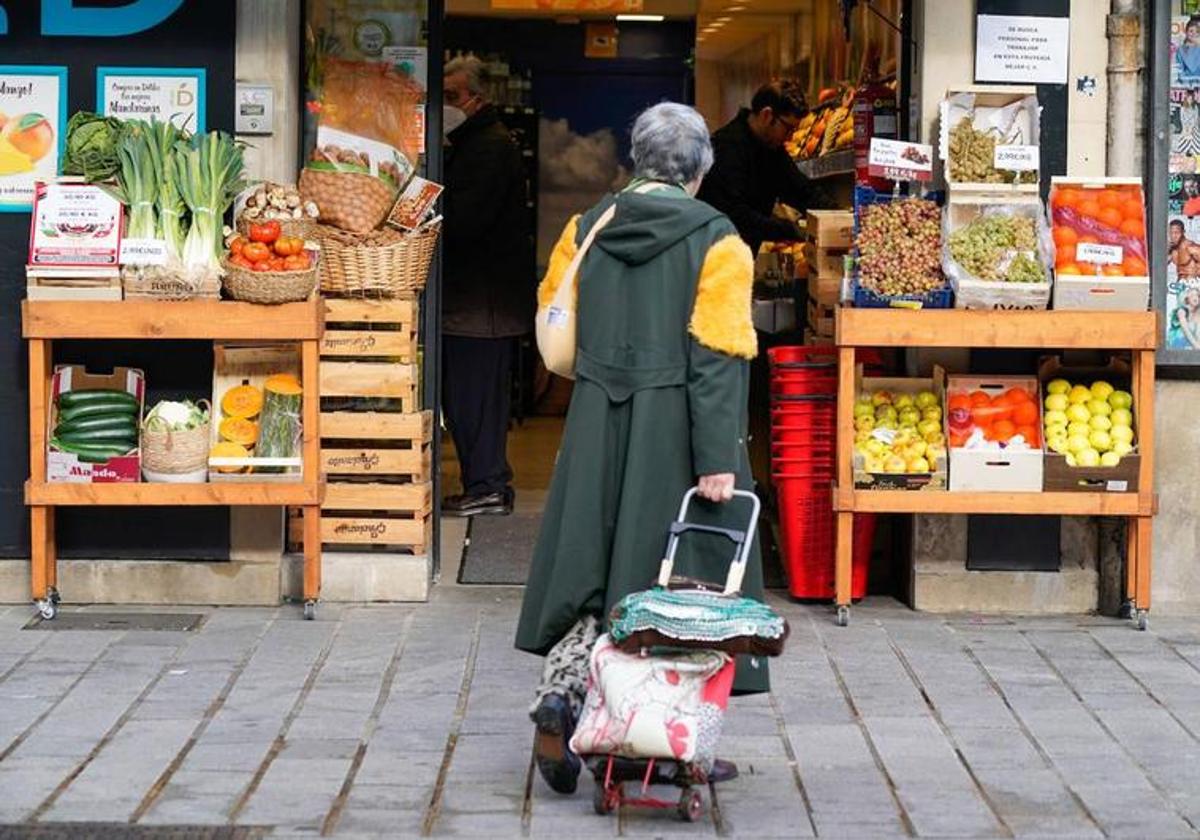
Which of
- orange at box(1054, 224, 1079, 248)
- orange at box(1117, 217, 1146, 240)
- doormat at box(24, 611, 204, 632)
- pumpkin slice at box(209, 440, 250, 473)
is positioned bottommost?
doormat at box(24, 611, 204, 632)

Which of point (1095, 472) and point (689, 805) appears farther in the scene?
point (1095, 472)

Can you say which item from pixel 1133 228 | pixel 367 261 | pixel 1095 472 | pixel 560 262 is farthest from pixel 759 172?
pixel 560 262

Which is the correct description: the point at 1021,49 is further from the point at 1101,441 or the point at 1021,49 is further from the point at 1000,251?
the point at 1101,441

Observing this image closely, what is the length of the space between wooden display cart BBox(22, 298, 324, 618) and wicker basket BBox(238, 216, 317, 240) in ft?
1.00

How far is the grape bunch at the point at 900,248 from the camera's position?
334 inches

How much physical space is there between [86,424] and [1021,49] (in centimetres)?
390

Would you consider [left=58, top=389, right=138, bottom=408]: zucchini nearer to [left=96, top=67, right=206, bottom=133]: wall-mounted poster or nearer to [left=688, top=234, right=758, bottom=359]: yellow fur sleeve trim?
[left=96, top=67, right=206, bottom=133]: wall-mounted poster

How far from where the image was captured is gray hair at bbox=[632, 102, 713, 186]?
6.23 m

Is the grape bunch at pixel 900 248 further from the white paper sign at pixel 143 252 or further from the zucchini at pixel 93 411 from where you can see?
the zucchini at pixel 93 411

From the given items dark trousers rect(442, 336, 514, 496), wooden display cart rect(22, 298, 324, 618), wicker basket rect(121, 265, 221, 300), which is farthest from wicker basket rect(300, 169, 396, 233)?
dark trousers rect(442, 336, 514, 496)

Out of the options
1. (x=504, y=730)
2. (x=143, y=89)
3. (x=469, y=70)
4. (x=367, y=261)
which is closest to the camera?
(x=504, y=730)

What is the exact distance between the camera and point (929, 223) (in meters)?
8.59

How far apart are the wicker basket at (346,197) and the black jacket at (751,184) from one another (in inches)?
101

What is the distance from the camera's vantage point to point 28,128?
8.82m
